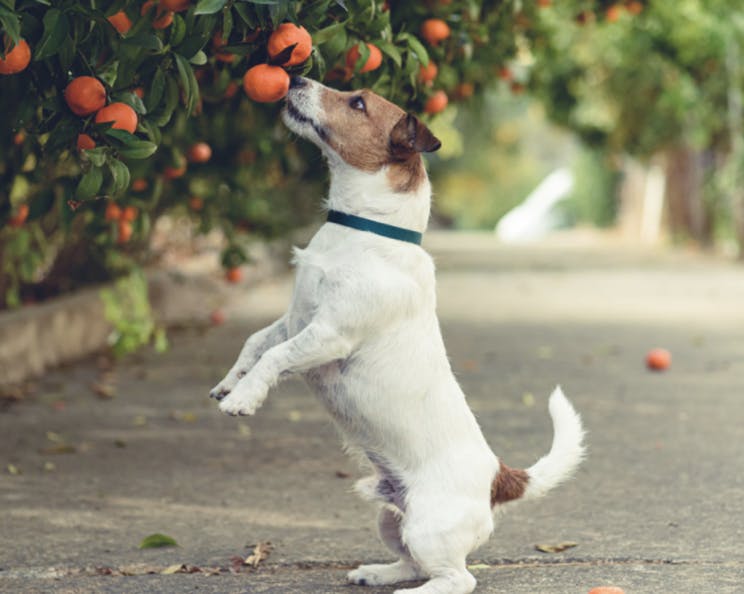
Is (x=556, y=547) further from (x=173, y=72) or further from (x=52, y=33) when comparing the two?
(x=52, y=33)

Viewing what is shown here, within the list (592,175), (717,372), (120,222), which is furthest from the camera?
(592,175)

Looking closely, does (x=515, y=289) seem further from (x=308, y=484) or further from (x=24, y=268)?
(x=308, y=484)

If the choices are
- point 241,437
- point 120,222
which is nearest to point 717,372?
point 241,437

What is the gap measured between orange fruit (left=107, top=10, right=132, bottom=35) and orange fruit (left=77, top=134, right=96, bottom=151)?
1.54 ft

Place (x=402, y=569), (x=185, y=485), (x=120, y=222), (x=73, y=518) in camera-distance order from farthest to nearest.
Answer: (x=120, y=222), (x=185, y=485), (x=73, y=518), (x=402, y=569)

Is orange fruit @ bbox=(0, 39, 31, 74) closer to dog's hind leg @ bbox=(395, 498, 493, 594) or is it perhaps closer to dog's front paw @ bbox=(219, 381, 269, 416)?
dog's front paw @ bbox=(219, 381, 269, 416)

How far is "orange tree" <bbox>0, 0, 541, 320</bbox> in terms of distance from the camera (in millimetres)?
3666

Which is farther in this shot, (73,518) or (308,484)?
(308,484)

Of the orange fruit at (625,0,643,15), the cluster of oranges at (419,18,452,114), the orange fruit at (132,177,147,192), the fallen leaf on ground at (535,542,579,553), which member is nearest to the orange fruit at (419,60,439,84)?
the cluster of oranges at (419,18,452,114)

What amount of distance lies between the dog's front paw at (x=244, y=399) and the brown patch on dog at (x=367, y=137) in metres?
0.75

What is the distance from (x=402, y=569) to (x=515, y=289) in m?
12.6

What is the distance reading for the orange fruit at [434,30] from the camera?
523 centimetres

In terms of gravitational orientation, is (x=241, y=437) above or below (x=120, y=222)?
below

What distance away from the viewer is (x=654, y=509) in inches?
202
